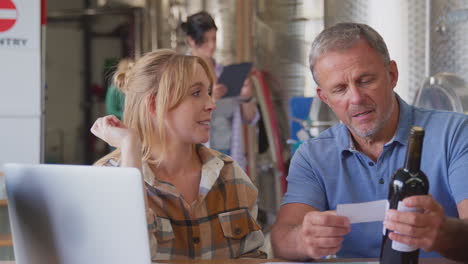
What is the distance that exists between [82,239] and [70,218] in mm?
40

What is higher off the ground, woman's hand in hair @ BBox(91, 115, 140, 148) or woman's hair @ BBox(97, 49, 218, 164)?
woman's hair @ BBox(97, 49, 218, 164)

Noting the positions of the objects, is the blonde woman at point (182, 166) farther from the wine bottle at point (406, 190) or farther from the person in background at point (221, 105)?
the person in background at point (221, 105)

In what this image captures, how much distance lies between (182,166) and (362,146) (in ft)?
1.73

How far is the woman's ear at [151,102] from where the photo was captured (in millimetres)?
2227

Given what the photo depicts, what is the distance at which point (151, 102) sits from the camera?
223 centimetres

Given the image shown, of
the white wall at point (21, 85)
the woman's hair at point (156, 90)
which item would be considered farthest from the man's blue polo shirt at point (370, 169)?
the white wall at point (21, 85)

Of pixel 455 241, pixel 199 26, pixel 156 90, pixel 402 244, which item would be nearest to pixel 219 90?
pixel 199 26

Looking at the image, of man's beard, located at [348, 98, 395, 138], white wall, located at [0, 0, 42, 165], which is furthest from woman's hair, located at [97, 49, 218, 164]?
white wall, located at [0, 0, 42, 165]

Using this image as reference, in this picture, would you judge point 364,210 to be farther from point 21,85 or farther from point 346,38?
point 21,85

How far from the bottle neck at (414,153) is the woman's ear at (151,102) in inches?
41.1

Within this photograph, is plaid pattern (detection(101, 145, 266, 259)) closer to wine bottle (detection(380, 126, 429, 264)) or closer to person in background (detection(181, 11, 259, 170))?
wine bottle (detection(380, 126, 429, 264))

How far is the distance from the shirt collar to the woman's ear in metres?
0.57

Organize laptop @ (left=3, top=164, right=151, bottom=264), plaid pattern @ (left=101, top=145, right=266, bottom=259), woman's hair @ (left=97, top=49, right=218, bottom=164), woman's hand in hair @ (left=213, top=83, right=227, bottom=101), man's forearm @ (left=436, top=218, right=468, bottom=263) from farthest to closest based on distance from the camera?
woman's hand in hair @ (left=213, top=83, right=227, bottom=101) < woman's hair @ (left=97, top=49, right=218, bottom=164) < plaid pattern @ (left=101, top=145, right=266, bottom=259) < man's forearm @ (left=436, top=218, right=468, bottom=263) < laptop @ (left=3, top=164, right=151, bottom=264)

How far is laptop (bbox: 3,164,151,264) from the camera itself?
1.14 metres
